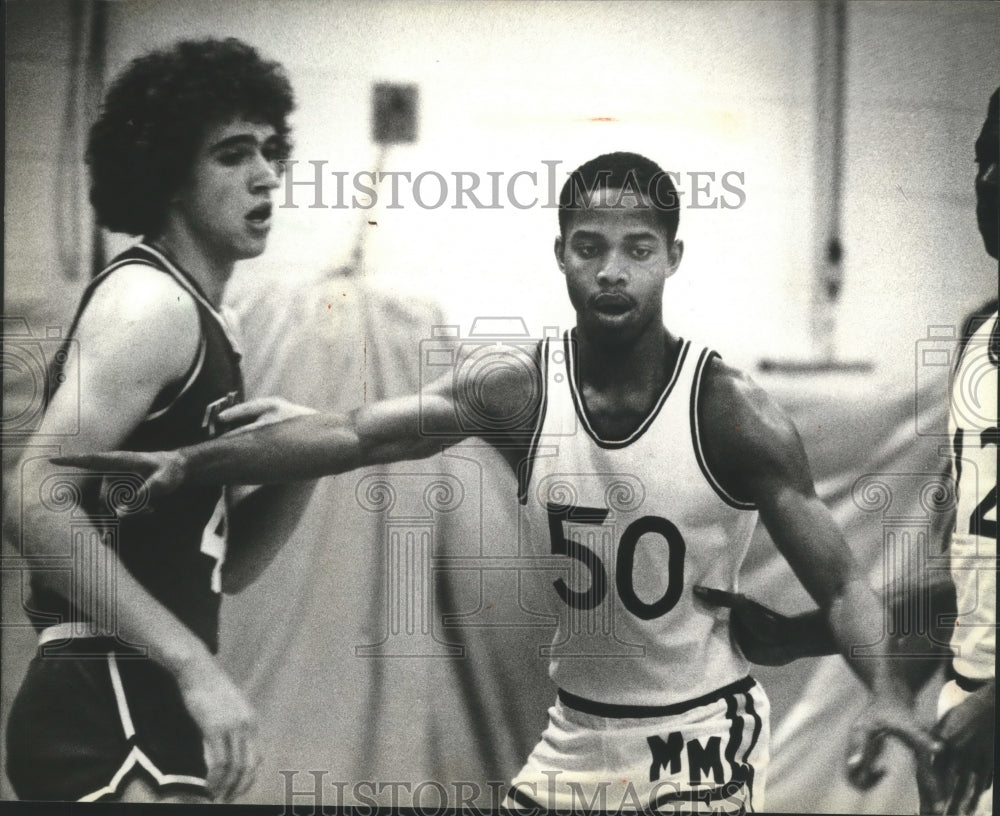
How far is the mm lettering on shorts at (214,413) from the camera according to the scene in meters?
3.43

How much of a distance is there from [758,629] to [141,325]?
2073 millimetres

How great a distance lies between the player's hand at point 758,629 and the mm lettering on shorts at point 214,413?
1512 millimetres

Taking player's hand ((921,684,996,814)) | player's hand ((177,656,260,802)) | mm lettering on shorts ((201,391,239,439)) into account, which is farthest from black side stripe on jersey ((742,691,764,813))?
mm lettering on shorts ((201,391,239,439))

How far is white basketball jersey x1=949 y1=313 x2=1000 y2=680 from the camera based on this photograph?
343 cm

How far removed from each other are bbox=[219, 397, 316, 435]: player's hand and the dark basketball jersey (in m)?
0.04

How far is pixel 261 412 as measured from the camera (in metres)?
3.44

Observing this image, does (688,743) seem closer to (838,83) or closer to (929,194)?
(929,194)

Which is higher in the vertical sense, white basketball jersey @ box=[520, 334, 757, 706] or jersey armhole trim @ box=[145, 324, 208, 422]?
jersey armhole trim @ box=[145, 324, 208, 422]

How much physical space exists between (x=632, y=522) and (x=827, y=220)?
107 centimetres

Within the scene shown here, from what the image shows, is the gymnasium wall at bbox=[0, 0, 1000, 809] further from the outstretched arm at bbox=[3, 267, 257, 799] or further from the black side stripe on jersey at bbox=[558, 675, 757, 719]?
the black side stripe on jersey at bbox=[558, 675, 757, 719]

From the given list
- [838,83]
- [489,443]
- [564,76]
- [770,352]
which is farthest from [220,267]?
[838,83]

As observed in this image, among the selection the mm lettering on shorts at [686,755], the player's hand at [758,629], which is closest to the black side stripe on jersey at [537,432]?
the player's hand at [758,629]

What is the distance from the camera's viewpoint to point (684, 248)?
3414mm

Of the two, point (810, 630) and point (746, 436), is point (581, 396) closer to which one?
point (746, 436)
